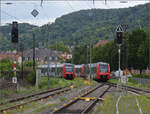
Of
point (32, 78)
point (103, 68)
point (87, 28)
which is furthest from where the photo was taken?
point (87, 28)

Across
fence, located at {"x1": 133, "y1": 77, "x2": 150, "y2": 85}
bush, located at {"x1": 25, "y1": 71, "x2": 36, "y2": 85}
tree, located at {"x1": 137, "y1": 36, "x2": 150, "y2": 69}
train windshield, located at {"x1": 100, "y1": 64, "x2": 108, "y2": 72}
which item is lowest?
fence, located at {"x1": 133, "y1": 77, "x2": 150, "y2": 85}

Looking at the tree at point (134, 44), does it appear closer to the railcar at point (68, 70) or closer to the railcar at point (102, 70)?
the railcar at point (68, 70)

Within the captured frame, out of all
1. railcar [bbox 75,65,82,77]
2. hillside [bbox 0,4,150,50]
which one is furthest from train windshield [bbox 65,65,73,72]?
railcar [bbox 75,65,82,77]

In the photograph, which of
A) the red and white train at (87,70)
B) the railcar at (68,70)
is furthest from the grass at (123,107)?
the railcar at (68,70)

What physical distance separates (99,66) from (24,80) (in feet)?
40.6

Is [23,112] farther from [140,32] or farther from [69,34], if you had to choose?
[69,34]

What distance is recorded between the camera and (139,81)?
163 feet

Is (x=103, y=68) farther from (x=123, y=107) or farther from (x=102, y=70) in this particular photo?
(x=123, y=107)

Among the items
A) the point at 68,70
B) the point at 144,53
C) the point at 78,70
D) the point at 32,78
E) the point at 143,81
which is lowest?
the point at 143,81

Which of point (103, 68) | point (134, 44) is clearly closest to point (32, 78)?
point (103, 68)

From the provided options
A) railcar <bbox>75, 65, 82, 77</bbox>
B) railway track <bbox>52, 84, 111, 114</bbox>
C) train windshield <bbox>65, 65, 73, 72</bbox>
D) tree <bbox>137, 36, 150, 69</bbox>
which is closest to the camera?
railway track <bbox>52, 84, 111, 114</bbox>

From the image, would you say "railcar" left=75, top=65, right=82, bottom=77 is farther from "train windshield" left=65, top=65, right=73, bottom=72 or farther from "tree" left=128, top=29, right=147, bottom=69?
"train windshield" left=65, top=65, right=73, bottom=72

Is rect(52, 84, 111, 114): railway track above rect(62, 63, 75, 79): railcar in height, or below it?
below

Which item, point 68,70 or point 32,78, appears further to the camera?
point 68,70
